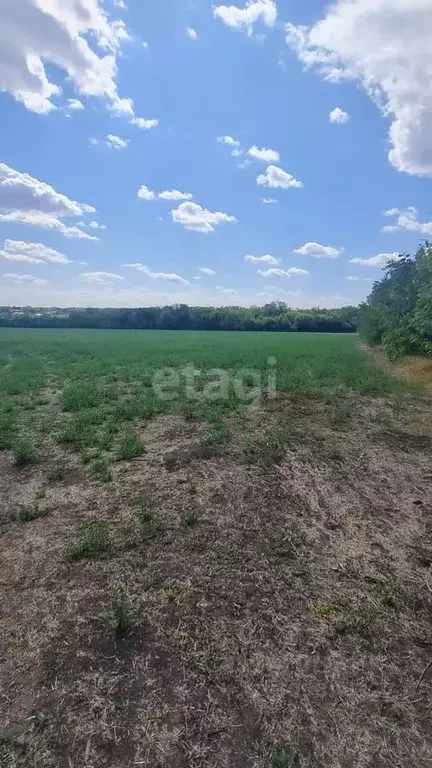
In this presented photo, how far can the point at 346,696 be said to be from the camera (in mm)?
2615

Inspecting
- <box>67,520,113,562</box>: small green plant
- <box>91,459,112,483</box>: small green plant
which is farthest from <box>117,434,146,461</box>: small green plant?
<box>67,520,113,562</box>: small green plant

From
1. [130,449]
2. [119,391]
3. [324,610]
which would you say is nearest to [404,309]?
[119,391]

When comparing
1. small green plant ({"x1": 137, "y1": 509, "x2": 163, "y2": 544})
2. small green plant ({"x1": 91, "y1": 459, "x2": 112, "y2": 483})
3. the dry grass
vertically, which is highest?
small green plant ({"x1": 91, "y1": 459, "x2": 112, "y2": 483})

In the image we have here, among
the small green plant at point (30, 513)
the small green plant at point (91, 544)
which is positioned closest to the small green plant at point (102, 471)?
the small green plant at point (30, 513)

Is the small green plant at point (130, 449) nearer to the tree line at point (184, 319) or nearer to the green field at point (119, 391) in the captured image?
the green field at point (119, 391)

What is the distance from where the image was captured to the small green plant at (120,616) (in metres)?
3.11

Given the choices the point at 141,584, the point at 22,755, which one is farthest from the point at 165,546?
the point at 22,755

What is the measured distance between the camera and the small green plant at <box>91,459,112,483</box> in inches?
226

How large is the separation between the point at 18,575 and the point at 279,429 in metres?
5.36

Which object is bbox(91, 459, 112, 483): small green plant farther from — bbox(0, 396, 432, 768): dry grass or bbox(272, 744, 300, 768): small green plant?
bbox(272, 744, 300, 768): small green plant

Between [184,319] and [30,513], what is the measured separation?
63114 mm

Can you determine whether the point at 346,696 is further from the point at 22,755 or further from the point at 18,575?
the point at 18,575

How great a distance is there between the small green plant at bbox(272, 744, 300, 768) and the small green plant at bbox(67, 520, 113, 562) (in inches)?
92.1

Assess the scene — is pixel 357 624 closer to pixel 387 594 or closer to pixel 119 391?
pixel 387 594
